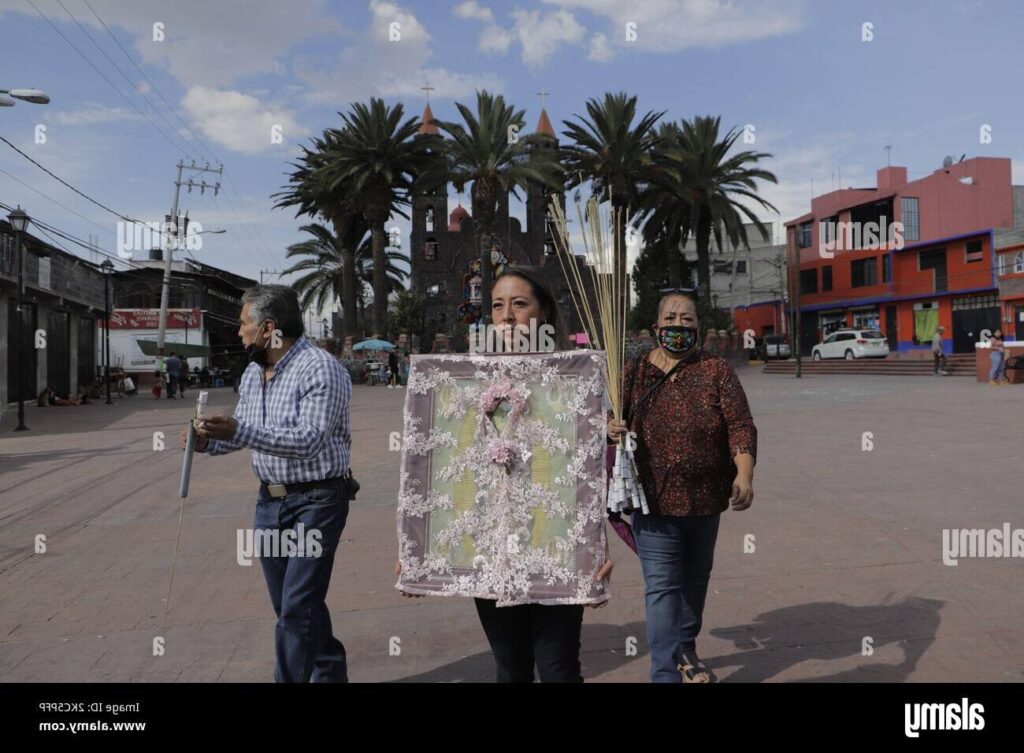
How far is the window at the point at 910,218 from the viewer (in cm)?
4572

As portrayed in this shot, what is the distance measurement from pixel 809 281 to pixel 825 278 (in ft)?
6.06

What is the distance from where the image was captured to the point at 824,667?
394 cm

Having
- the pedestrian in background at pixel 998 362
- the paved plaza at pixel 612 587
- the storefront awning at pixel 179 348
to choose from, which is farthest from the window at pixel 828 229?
the paved plaza at pixel 612 587

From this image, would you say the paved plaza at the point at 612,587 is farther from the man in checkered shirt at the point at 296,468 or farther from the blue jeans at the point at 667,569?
the man in checkered shirt at the point at 296,468

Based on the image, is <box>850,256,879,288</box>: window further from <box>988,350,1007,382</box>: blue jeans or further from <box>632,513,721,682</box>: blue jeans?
<box>632,513,721,682</box>: blue jeans

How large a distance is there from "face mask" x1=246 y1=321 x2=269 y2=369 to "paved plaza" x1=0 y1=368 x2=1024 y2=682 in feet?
5.37

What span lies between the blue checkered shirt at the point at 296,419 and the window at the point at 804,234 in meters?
55.3

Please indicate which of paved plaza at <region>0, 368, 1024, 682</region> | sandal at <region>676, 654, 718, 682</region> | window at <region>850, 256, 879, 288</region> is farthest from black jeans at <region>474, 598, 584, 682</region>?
window at <region>850, 256, 879, 288</region>

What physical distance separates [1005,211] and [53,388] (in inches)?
1777

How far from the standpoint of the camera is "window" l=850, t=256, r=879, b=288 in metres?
47.3

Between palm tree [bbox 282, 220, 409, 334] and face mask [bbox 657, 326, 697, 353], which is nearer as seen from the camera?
face mask [bbox 657, 326, 697, 353]

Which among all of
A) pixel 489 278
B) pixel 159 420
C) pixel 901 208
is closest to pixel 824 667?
pixel 159 420
